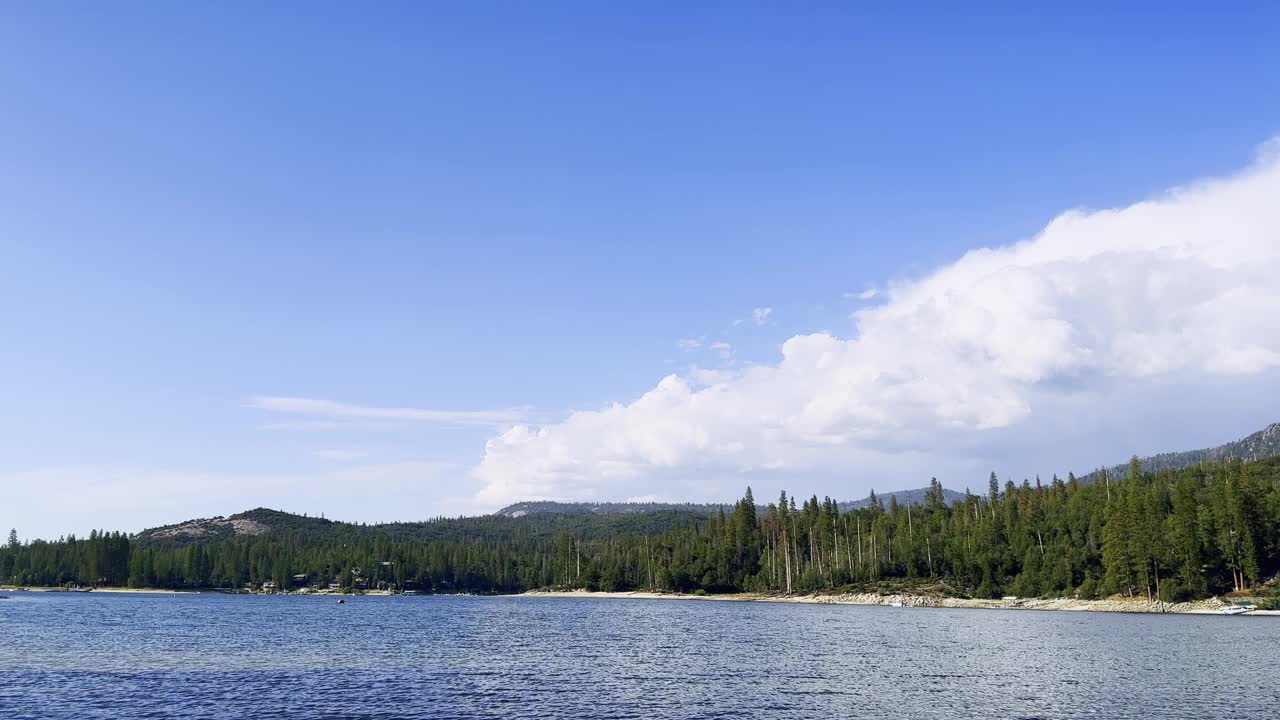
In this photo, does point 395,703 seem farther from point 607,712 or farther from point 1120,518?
point 1120,518

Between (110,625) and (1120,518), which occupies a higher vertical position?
(1120,518)

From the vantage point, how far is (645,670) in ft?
257

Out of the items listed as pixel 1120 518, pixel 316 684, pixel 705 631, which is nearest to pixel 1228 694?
pixel 316 684

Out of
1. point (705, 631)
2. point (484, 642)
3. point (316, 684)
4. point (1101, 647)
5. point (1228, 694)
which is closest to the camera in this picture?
point (1228, 694)

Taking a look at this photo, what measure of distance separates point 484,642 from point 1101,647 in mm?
70971

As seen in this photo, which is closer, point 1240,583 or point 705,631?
point 705,631

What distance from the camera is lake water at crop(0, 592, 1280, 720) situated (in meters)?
57.4

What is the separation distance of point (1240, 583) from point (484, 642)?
149 meters

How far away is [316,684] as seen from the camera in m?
67.4

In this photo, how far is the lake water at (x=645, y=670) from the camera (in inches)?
2260

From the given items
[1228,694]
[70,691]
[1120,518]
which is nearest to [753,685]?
[1228,694]

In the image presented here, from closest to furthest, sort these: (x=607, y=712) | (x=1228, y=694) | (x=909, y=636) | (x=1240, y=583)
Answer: (x=607, y=712), (x=1228, y=694), (x=909, y=636), (x=1240, y=583)

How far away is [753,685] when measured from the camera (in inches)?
2697

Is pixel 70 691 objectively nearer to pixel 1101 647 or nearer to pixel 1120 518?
pixel 1101 647
